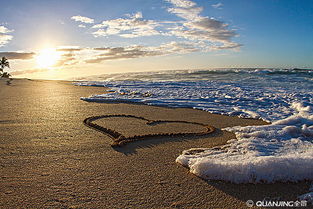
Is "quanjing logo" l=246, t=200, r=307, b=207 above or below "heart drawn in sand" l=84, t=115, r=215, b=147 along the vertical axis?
below

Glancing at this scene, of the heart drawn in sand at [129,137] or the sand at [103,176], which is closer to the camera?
the sand at [103,176]

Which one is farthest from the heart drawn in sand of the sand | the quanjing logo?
the quanjing logo

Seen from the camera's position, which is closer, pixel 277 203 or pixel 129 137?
pixel 277 203

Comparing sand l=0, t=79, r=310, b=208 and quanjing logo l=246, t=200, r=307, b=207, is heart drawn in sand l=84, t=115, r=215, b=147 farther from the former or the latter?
quanjing logo l=246, t=200, r=307, b=207

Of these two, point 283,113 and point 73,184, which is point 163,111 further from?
point 73,184

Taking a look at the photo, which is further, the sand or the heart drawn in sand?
the heart drawn in sand

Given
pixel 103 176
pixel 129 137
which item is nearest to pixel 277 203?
pixel 103 176

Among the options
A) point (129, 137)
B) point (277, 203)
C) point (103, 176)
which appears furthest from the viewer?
point (129, 137)

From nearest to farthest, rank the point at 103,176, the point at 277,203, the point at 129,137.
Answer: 1. the point at 277,203
2. the point at 103,176
3. the point at 129,137

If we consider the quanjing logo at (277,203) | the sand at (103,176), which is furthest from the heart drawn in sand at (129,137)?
the quanjing logo at (277,203)

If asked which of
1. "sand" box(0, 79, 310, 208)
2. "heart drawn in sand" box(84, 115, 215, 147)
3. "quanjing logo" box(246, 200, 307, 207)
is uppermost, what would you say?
"heart drawn in sand" box(84, 115, 215, 147)

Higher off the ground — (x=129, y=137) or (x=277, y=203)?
(x=129, y=137)

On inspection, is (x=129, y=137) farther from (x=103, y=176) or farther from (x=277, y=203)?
(x=277, y=203)

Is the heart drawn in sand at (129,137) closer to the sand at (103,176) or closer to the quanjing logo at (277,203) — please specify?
the sand at (103,176)
